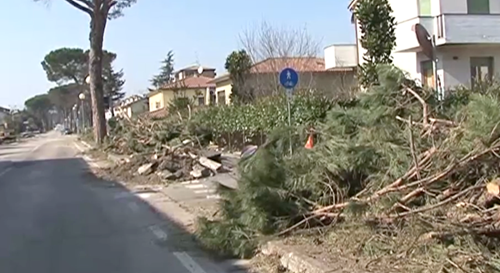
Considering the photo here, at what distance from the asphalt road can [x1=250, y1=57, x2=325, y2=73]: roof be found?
82.9ft

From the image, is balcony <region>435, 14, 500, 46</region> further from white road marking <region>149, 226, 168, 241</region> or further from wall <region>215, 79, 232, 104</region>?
wall <region>215, 79, 232, 104</region>

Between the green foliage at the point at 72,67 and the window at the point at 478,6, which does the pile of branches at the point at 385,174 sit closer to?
the window at the point at 478,6

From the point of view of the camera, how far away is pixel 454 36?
25.8m

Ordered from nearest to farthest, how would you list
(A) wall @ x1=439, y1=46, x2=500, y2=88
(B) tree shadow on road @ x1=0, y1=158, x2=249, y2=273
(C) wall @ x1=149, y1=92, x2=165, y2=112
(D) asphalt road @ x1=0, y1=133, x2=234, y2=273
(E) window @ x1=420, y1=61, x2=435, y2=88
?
(D) asphalt road @ x1=0, y1=133, x2=234, y2=273, (B) tree shadow on road @ x1=0, y1=158, x2=249, y2=273, (A) wall @ x1=439, y1=46, x2=500, y2=88, (E) window @ x1=420, y1=61, x2=435, y2=88, (C) wall @ x1=149, y1=92, x2=165, y2=112

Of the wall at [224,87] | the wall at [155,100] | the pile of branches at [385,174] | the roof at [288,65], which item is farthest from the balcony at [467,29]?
the wall at [155,100]

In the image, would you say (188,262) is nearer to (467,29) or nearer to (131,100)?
(467,29)

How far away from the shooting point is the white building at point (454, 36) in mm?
25953

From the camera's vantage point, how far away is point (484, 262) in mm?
5645

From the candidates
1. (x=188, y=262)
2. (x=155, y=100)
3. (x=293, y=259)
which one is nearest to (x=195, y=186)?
(x=188, y=262)

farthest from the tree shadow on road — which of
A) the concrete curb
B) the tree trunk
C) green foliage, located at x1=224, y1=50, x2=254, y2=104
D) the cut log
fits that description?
green foliage, located at x1=224, y1=50, x2=254, y2=104

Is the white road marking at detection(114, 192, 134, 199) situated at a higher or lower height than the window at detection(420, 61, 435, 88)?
lower

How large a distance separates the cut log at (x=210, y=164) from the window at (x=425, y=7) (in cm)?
1302

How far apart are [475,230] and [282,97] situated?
17412 millimetres

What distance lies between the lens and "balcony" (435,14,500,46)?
25781 millimetres
